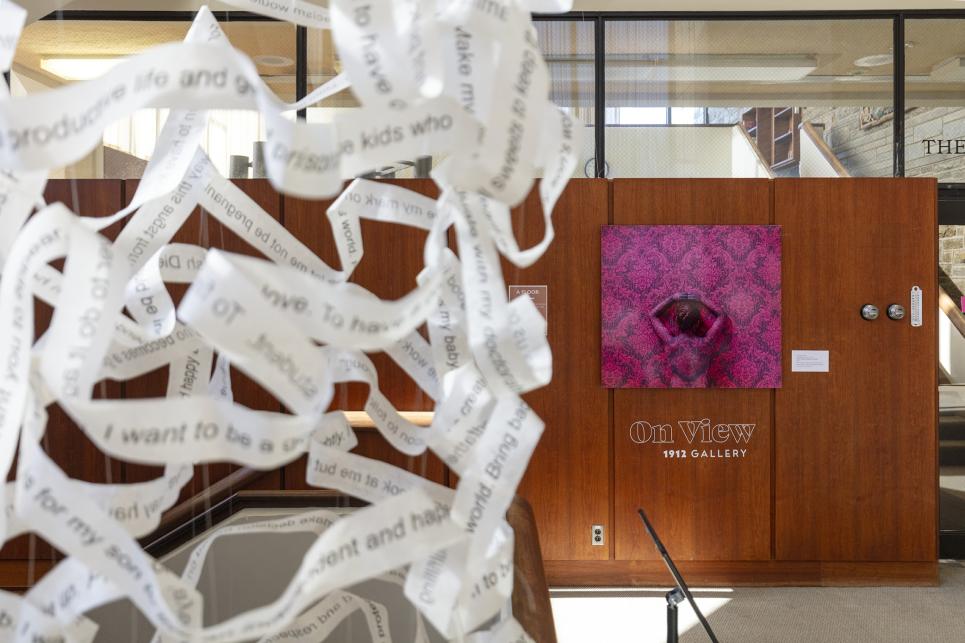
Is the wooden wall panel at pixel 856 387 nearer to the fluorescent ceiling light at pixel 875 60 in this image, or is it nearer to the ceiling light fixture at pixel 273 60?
the fluorescent ceiling light at pixel 875 60

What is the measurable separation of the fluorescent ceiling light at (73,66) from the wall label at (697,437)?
115 inches

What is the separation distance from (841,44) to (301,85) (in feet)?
9.69

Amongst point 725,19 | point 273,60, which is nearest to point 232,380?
point 273,60

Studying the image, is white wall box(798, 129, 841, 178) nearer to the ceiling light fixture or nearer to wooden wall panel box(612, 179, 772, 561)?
wooden wall panel box(612, 179, 772, 561)

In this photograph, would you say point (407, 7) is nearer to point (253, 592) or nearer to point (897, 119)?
point (253, 592)

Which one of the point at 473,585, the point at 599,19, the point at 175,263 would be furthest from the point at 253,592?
the point at 599,19

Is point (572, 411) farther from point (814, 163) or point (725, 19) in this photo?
point (725, 19)

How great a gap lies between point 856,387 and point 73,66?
13.3 feet

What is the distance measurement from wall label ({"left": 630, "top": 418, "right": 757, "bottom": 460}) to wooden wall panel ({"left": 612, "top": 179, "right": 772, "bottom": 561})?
0.07ft

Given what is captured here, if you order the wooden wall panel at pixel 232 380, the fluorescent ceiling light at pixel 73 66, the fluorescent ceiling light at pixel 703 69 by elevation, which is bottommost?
the wooden wall panel at pixel 232 380

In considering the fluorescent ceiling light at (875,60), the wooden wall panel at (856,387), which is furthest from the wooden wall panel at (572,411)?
the fluorescent ceiling light at (875,60)

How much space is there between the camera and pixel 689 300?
443cm

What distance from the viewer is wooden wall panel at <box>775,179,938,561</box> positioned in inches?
175

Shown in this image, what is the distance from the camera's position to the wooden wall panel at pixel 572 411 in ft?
14.6
